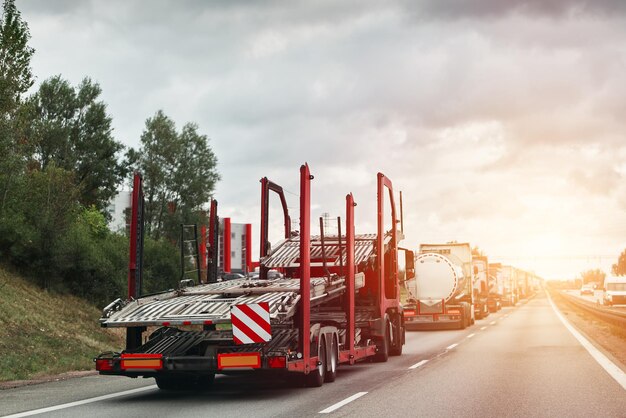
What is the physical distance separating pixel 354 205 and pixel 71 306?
17.3 meters

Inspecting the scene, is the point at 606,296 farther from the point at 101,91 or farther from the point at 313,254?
the point at 313,254

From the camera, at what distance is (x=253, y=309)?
11.2m

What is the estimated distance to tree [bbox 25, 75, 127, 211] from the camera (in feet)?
182

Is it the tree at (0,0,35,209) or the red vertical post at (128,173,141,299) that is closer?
the red vertical post at (128,173,141,299)

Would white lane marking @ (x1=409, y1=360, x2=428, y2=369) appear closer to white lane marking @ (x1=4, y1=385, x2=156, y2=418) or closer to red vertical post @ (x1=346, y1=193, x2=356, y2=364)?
red vertical post @ (x1=346, y1=193, x2=356, y2=364)

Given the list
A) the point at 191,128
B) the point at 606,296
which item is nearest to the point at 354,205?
the point at 191,128

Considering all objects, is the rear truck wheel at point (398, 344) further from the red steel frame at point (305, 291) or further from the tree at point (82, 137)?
the tree at point (82, 137)

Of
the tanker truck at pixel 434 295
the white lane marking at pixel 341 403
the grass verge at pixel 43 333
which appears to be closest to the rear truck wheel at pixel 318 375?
the white lane marking at pixel 341 403

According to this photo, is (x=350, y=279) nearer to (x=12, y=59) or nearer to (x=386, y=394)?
(x=386, y=394)

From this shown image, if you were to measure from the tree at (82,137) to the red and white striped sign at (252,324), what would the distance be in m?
45.8

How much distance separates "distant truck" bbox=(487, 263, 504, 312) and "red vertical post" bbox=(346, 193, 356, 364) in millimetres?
42207

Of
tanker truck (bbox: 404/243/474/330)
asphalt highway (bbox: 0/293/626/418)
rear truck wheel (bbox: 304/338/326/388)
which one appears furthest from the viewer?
tanker truck (bbox: 404/243/474/330)

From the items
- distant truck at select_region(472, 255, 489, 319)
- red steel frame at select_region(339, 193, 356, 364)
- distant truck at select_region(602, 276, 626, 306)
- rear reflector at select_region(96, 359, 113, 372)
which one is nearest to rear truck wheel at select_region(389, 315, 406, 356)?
red steel frame at select_region(339, 193, 356, 364)

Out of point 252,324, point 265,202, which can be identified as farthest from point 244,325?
point 265,202
